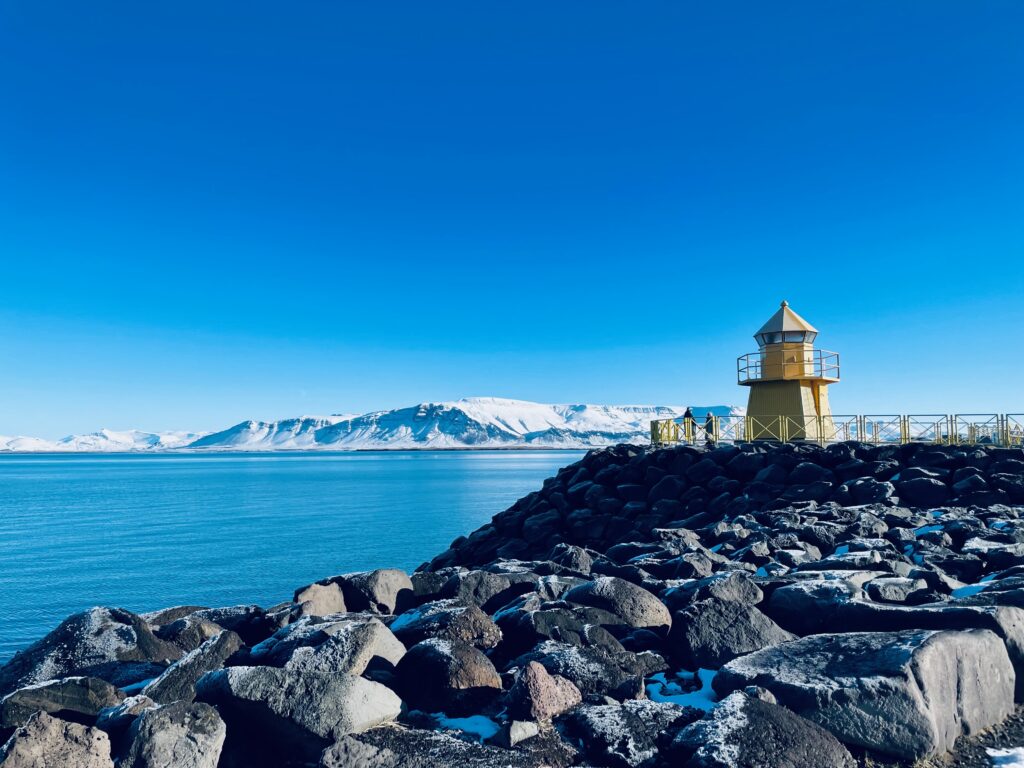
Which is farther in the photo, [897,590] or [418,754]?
[897,590]

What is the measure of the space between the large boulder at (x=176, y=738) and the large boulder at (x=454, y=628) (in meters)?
2.03

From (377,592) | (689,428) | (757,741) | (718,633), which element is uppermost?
(689,428)

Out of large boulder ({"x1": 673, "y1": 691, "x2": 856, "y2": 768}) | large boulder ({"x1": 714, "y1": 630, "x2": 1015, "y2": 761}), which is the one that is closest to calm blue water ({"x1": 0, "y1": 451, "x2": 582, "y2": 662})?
large boulder ({"x1": 673, "y1": 691, "x2": 856, "y2": 768})

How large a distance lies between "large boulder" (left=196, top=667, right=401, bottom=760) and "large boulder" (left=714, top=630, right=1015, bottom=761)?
2.60 meters

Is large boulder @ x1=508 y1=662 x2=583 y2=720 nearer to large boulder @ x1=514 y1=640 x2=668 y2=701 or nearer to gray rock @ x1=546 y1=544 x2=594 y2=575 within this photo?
large boulder @ x1=514 y1=640 x2=668 y2=701

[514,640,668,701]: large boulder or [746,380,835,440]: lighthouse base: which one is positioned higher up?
[746,380,835,440]: lighthouse base

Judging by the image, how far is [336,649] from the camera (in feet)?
17.8

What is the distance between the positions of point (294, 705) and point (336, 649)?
91 centimetres

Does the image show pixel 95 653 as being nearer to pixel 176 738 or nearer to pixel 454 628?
pixel 176 738

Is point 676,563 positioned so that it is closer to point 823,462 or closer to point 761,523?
point 761,523

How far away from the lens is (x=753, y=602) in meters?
6.72

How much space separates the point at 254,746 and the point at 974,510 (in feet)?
44.9

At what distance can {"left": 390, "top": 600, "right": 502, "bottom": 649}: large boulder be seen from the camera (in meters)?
6.12

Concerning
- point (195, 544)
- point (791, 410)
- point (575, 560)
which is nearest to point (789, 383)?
point (791, 410)
